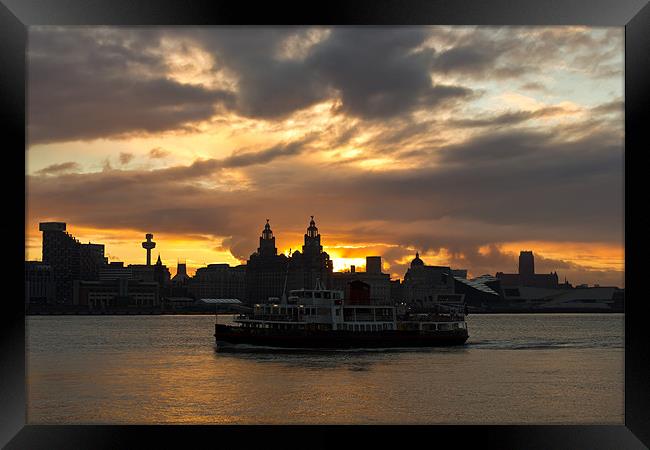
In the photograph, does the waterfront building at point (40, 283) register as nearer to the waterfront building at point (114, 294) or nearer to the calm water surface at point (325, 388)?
the waterfront building at point (114, 294)

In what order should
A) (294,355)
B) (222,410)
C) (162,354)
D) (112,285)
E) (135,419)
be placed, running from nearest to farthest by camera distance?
(135,419)
(222,410)
(294,355)
(162,354)
(112,285)

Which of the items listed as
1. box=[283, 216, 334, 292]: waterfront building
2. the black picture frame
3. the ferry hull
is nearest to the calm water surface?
the ferry hull

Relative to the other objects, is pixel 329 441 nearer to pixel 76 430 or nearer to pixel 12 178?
pixel 76 430

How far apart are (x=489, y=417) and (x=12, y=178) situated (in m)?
13.3

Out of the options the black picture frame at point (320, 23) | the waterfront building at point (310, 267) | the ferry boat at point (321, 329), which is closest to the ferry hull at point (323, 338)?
the ferry boat at point (321, 329)

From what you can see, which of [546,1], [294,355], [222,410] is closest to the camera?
[546,1]

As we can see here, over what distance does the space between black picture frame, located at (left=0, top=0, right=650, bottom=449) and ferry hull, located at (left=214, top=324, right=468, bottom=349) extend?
26719 mm

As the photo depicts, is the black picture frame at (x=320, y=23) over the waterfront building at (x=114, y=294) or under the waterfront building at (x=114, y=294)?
over

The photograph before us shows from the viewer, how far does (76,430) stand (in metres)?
5.79

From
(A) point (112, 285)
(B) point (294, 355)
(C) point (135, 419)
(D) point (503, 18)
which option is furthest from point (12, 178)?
(A) point (112, 285)

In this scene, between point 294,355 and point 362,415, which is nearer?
point 362,415

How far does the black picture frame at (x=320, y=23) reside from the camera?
546 cm

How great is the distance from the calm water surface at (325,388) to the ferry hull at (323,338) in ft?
1.81

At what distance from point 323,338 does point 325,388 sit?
441 inches
